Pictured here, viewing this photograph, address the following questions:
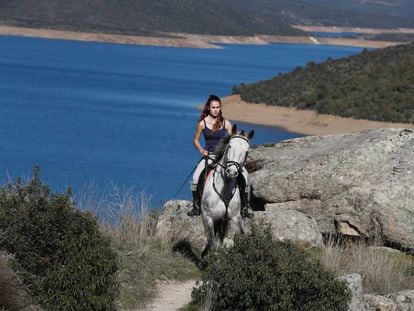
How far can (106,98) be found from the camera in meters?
74.5

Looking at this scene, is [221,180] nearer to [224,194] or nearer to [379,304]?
[224,194]

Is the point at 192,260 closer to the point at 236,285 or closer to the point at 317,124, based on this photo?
the point at 236,285

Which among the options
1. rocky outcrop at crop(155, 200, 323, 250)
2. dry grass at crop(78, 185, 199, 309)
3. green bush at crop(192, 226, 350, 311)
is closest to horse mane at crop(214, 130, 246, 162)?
dry grass at crop(78, 185, 199, 309)

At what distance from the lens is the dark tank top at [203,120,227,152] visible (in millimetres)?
12327

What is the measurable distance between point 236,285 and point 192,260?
3.34m

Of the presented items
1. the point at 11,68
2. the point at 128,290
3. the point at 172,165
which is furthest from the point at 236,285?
the point at 11,68

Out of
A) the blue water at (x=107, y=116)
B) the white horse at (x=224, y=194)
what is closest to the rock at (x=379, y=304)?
the white horse at (x=224, y=194)

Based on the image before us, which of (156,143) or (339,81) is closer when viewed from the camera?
(156,143)

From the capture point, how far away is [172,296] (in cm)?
1158

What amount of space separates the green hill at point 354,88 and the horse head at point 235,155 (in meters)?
53.8

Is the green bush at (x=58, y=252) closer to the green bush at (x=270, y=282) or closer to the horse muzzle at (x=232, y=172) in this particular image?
the green bush at (x=270, y=282)

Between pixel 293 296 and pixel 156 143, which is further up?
pixel 293 296

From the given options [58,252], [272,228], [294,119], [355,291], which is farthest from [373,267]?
[294,119]

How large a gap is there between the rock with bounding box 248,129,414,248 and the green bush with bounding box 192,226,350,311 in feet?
16.0
